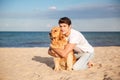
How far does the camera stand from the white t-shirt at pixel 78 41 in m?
3.52

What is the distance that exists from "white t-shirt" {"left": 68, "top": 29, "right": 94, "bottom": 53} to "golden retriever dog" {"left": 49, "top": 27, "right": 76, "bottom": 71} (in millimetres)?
132

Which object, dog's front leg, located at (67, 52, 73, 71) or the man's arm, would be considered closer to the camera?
the man's arm

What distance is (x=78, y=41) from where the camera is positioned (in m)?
3.61

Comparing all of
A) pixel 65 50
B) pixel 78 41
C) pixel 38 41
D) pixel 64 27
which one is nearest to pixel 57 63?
pixel 65 50

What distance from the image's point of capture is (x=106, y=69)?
12.0 feet

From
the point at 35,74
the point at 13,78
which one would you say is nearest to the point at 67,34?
the point at 35,74

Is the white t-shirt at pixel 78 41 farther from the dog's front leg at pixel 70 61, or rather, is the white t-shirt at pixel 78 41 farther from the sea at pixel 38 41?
the sea at pixel 38 41

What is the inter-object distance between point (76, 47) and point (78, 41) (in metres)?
0.16

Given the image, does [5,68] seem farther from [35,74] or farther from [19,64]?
[35,74]

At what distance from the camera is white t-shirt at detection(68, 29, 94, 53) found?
3.52m

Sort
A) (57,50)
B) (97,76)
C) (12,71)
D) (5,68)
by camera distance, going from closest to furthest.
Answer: (97,76)
(57,50)
(12,71)
(5,68)

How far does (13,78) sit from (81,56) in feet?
3.78

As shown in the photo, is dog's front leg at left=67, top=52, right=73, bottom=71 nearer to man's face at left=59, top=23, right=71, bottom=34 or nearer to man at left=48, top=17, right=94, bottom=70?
man at left=48, top=17, right=94, bottom=70

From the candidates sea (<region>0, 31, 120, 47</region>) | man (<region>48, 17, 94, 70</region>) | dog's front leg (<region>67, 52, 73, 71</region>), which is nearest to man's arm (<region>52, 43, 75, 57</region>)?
man (<region>48, 17, 94, 70</region>)
